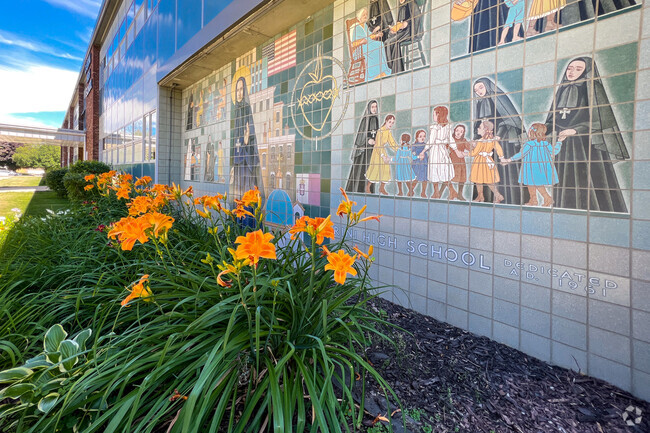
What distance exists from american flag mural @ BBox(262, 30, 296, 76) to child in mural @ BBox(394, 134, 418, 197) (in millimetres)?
2202

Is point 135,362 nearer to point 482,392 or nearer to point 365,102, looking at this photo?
point 482,392

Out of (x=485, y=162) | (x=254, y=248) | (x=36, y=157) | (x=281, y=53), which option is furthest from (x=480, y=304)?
(x=36, y=157)

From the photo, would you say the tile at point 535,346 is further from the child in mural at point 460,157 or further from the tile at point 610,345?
the child in mural at point 460,157

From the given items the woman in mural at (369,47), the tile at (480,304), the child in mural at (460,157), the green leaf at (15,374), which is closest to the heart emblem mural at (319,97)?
the woman in mural at (369,47)

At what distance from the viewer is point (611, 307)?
1880 mm

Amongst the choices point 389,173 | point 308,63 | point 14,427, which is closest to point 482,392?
point 389,173

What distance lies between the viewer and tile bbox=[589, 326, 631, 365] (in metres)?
1.83

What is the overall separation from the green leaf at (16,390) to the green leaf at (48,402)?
0.31 ft

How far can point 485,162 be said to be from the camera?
241cm

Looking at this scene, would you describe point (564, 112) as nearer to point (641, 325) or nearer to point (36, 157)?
point (641, 325)

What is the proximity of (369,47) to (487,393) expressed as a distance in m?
2.98

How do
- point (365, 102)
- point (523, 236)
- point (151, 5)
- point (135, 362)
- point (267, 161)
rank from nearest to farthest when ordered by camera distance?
point (135, 362), point (523, 236), point (365, 102), point (267, 161), point (151, 5)

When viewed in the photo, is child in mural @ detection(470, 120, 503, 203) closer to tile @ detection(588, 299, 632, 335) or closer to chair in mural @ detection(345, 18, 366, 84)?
tile @ detection(588, 299, 632, 335)

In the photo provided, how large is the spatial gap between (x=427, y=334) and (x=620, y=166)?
153 centimetres
